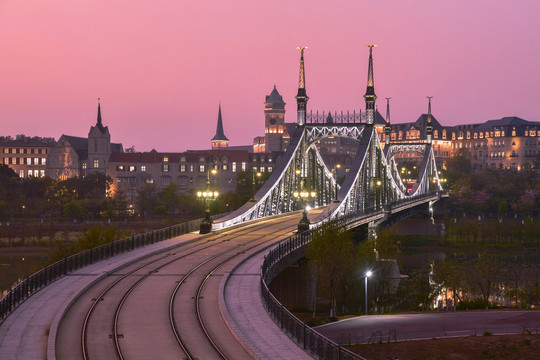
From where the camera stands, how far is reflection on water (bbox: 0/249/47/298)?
77.5 m

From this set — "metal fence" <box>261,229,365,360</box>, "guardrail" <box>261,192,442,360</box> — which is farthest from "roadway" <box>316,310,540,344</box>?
"metal fence" <box>261,229,365,360</box>

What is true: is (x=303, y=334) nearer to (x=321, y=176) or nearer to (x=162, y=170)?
(x=321, y=176)

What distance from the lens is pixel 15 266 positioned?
299 feet

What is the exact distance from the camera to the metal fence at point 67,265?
3066 centimetres

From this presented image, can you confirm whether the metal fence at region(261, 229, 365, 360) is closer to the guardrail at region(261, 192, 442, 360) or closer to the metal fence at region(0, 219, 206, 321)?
the guardrail at region(261, 192, 442, 360)

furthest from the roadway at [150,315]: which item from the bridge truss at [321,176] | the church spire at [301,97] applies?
the church spire at [301,97]

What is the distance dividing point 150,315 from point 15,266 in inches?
2610

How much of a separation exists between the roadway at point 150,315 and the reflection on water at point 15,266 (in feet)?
117

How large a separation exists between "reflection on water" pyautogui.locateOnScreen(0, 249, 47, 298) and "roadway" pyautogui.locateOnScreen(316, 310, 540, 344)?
41427 mm

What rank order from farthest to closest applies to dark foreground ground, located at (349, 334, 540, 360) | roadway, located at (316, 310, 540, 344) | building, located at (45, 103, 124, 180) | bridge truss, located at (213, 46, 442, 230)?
building, located at (45, 103, 124, 180)
bridge truss, located at (213, 46, 442, 230)
roadway, located at (316, 310, 540, 344)
dark foreground ground, located at (349, 334, 540, 360)

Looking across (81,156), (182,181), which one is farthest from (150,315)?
(81,156)

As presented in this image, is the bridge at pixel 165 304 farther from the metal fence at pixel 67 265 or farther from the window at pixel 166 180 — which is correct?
the window at pixel 166 180

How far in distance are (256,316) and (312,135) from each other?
57.7 meters

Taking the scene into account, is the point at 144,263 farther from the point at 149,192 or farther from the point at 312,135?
the point at 149,192
